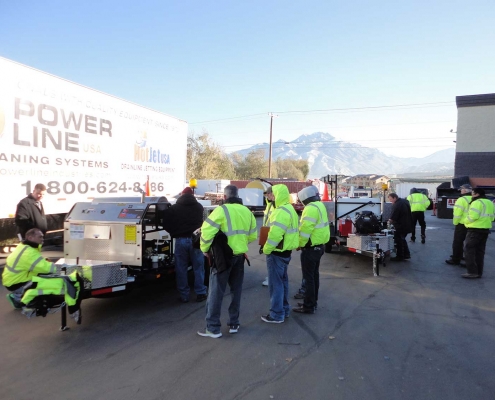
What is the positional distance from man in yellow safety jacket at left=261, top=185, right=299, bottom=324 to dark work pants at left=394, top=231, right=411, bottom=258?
5.22 metres

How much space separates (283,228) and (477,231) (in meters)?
4.84

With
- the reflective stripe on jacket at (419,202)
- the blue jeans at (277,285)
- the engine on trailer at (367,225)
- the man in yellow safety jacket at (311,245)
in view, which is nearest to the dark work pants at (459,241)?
the engine on trailer at (367,225)

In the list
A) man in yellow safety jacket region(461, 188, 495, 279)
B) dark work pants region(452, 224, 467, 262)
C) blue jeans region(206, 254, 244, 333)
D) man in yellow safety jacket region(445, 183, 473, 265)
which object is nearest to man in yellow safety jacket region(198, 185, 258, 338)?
blue jeans region(206, 254, 244, 333)

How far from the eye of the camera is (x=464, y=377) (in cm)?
377

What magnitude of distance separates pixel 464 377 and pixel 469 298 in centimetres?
314

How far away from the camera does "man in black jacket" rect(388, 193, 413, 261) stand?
9539mm

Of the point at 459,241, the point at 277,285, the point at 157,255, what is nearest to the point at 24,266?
the point at 157,255

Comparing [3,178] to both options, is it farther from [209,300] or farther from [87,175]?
[209,300]

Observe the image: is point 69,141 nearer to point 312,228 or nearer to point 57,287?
point 57,287

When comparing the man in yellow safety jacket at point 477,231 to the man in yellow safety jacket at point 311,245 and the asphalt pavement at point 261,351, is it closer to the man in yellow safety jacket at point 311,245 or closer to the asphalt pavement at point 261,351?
the asphalt pavement at point 261,351

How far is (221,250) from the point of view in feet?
15.2

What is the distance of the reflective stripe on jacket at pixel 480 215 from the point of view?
7.70 meters

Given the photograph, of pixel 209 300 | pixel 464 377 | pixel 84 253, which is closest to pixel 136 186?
pixel 84 253

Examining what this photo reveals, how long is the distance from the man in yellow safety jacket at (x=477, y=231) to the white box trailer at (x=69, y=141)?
838 centimetres
